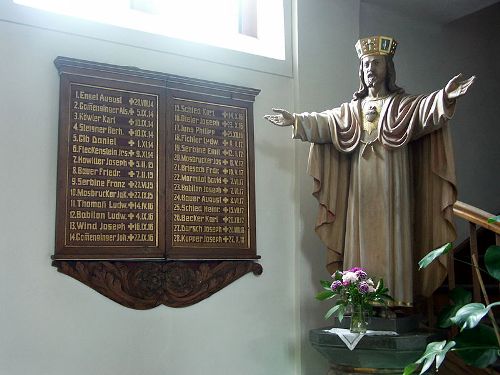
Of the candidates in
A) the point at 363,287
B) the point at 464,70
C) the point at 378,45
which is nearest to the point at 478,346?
the point at 363,287

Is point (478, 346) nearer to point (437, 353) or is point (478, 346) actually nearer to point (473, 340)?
point (473, 340)

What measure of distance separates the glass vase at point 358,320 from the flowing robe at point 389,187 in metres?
0.30

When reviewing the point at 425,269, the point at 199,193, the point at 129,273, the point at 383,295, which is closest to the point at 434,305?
the point at 425,269

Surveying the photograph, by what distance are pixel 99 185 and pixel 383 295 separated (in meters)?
1.89

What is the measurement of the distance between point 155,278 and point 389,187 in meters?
A: 1.62

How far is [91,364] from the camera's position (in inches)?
157

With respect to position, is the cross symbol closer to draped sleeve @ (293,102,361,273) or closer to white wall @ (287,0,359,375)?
draped sleeve @ (293,102,361,273)

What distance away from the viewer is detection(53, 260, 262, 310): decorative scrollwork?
4.05m

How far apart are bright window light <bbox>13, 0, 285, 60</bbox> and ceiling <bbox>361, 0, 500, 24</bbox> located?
42.4 inches

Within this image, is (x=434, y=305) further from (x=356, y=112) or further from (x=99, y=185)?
(x=99, y=185)

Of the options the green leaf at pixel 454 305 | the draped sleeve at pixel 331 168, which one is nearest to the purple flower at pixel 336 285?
the draped sleeve at pixel 331 168

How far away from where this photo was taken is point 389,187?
4.16 m

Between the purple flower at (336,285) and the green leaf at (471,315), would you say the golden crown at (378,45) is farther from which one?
the green leaf at (471,315)

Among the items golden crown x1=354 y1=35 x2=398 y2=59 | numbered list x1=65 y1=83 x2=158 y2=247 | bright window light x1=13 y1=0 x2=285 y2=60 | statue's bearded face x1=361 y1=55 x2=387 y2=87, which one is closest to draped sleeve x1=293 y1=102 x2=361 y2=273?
statue's bearded face x1=361 y1=55 x2=387 y2=87
